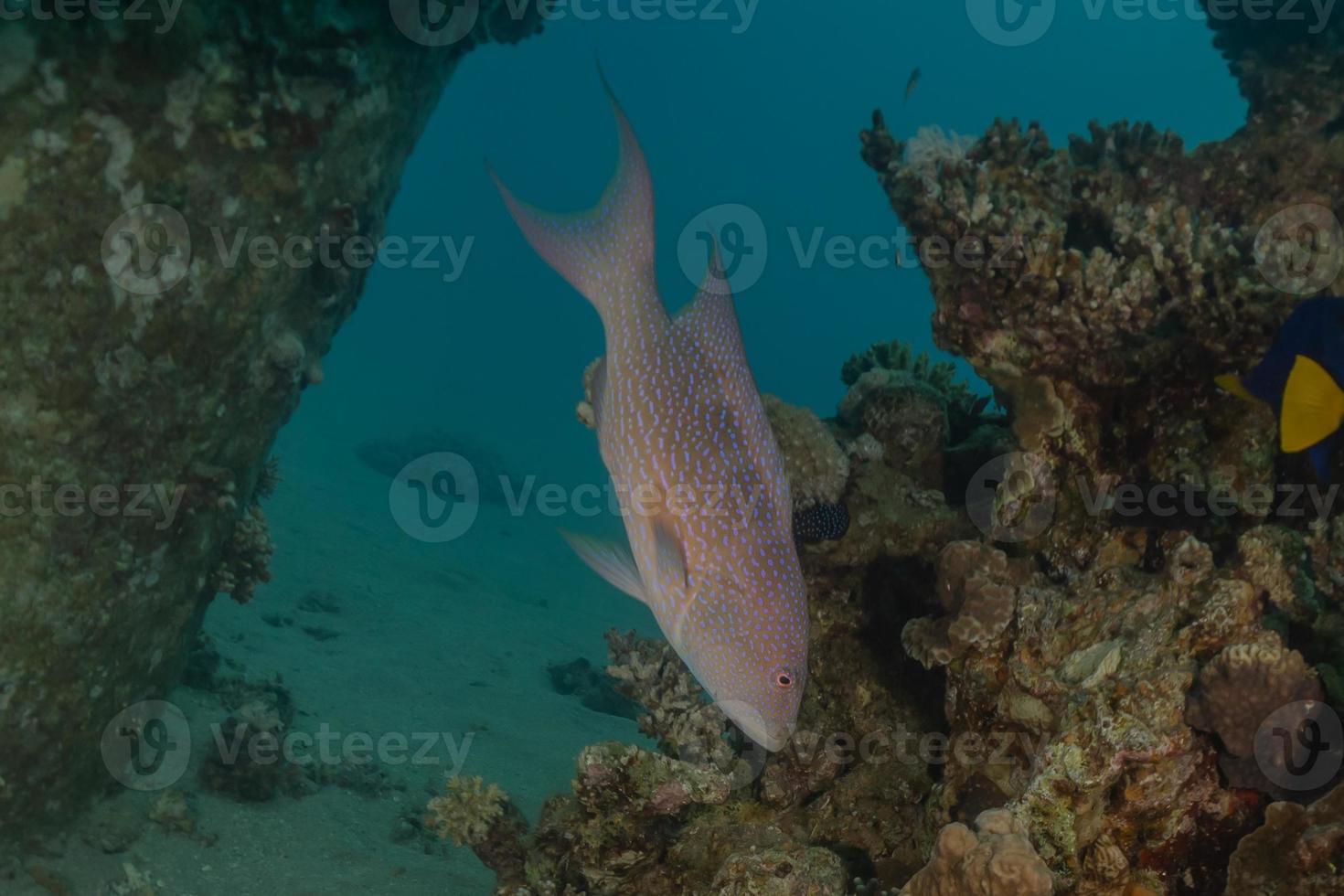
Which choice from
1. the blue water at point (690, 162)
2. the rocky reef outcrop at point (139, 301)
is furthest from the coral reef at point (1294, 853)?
the blue water at point (690, 162)

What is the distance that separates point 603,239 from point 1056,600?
2703 millimetres

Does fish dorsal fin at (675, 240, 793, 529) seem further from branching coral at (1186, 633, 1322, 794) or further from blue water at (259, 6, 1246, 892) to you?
blue water at (259, 6, 1246, 892)

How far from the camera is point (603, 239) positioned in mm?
3406

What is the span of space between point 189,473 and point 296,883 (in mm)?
2980

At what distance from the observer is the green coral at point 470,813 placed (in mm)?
4566

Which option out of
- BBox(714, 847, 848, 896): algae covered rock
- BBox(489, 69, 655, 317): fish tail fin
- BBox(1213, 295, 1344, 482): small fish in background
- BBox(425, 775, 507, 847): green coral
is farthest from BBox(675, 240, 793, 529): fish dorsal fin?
BBox(425, 775, 507, 847): green coral

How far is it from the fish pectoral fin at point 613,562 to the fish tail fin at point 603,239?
1.06m

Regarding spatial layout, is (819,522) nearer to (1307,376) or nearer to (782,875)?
(782,875)

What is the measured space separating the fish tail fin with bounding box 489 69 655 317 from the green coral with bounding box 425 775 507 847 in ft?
10.3

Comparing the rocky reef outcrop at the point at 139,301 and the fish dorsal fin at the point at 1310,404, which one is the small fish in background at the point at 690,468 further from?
the rocky reef outcrop at the point at 139,301

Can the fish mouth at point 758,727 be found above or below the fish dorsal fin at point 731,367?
below

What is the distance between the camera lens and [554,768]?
8.04 meters


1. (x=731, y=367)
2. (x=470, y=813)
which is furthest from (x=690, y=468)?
(x=470, y=813)

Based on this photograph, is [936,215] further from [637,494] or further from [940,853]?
[940,853]
